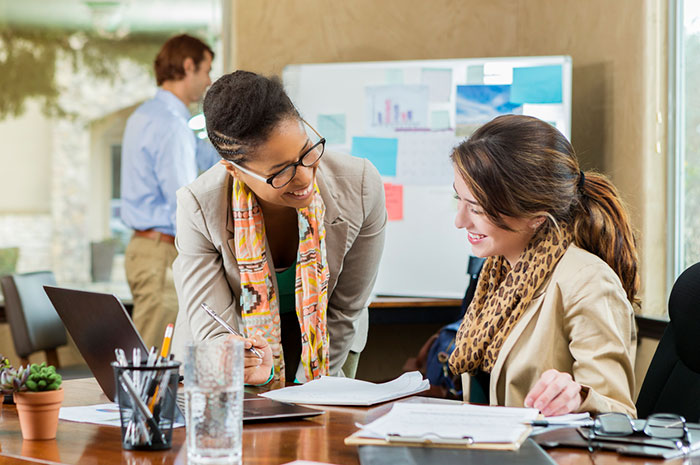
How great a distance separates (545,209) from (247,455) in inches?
31.0

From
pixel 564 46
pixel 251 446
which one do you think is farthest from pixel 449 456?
pixel 564 46

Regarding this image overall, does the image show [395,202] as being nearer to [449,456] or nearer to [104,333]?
[104,333]

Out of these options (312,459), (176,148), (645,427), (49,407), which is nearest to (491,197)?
(645,427)

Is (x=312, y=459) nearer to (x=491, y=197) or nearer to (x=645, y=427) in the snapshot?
(x=645, y=427)

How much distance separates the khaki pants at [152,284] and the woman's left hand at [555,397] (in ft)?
8.00

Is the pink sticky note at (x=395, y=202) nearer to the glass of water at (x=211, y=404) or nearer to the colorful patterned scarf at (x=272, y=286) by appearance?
the colorful patterned scarf at (x=272, y=286)

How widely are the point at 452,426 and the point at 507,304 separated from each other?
0.54 m

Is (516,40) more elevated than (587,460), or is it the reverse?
(516,40)

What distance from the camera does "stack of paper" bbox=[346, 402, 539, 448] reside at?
41.4 inches

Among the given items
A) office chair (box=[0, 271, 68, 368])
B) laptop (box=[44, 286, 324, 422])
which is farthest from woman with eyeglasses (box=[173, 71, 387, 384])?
office chair (box=[0, 271, 68, 368])

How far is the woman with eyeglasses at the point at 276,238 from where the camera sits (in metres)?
1.68

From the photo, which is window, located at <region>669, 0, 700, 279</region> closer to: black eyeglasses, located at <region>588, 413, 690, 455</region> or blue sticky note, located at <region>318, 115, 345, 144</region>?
blue sticky note, located at <region>318, 115, 345, 144</region>

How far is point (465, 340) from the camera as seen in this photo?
166 centimetres

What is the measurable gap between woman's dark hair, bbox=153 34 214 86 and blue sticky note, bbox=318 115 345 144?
0.59m
